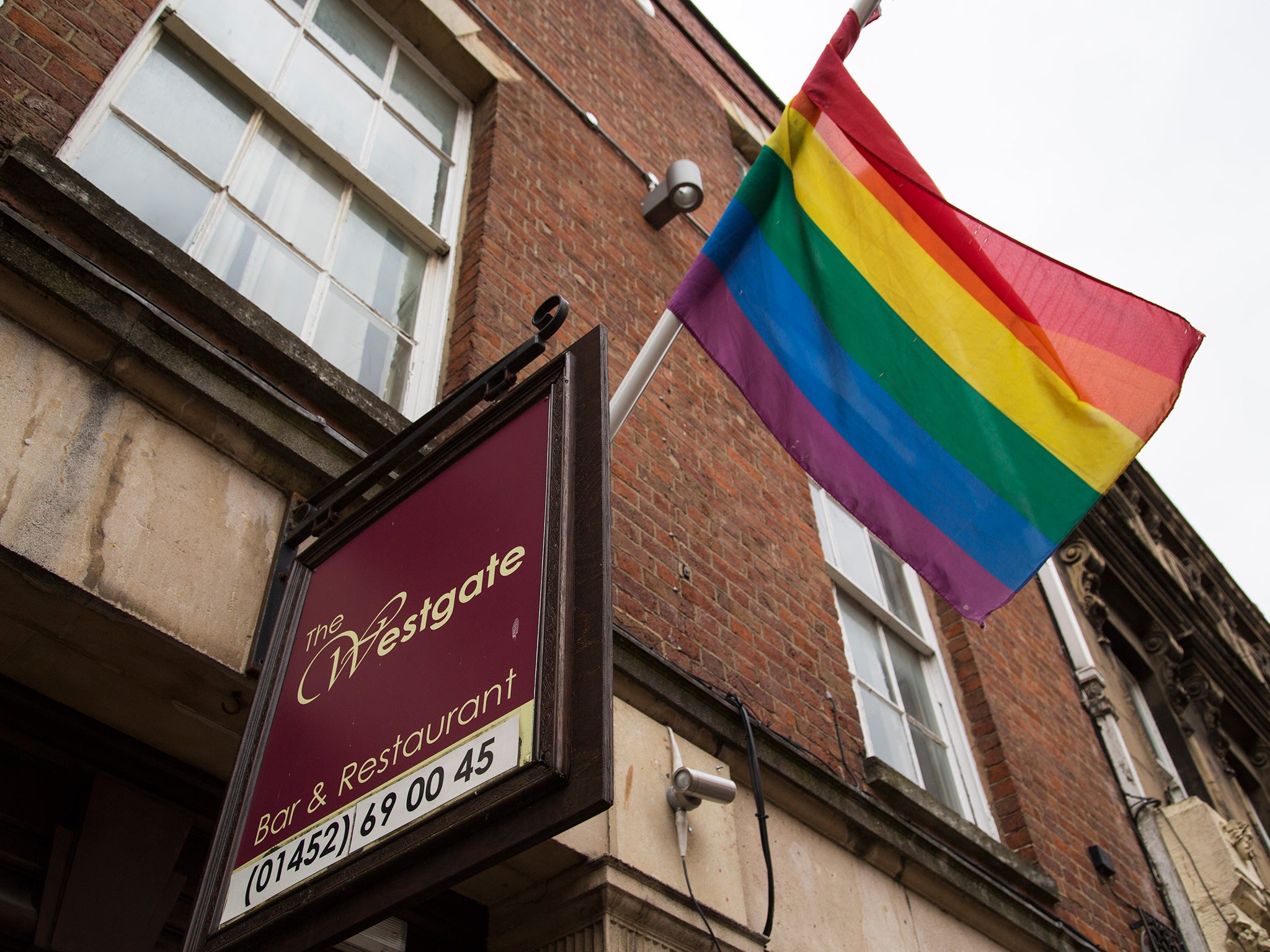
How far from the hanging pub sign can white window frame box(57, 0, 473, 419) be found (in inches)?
54.3

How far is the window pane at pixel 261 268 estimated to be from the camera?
12.2ft

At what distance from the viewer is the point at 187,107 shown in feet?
13.2

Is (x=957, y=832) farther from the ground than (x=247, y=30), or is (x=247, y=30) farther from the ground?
(x=247, y=30)

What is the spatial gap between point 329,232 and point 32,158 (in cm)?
144

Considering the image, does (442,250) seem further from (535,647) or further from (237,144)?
(535,647)

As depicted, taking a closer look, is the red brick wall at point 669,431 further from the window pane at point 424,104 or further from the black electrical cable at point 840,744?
the window pane at point 424,104

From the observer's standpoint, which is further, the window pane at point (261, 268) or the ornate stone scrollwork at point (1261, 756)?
the ornate stone scrollwork at point (1261, 756)

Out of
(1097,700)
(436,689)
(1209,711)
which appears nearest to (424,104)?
(436,689)

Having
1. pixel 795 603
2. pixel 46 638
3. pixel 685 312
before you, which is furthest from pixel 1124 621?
pixel 46 638

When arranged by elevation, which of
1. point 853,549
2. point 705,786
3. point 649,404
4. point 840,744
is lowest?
point 705,786

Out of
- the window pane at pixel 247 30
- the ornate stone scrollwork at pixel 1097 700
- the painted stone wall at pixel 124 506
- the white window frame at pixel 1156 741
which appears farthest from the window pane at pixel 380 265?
the white window frame at pixel 1156 741

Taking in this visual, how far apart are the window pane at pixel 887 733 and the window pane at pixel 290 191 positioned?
346 centimetres

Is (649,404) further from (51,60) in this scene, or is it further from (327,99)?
(51,60)

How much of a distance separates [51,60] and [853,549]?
480cm
